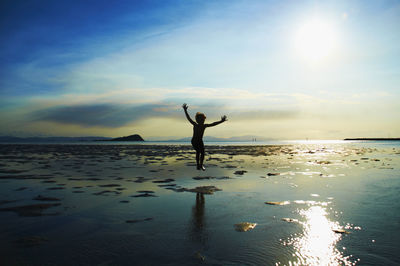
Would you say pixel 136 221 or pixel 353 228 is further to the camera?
pixel 136 221

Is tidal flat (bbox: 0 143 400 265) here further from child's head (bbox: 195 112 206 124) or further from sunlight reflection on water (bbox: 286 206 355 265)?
child's head (bbox: 195 112 206 124)

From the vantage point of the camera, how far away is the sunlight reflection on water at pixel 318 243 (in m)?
3.50

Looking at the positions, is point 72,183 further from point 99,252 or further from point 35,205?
point 99,252

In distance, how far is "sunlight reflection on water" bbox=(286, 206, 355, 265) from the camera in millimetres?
3502

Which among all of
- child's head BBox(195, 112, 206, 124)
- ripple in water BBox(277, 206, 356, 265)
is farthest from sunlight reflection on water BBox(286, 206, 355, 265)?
child's head BBox(195, 112, 206, 124)

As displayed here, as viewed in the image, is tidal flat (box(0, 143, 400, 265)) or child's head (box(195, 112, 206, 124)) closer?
tidal flat (box(0, 143, 400, 265))

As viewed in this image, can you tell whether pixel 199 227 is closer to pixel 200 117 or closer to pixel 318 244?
pixel 318 244

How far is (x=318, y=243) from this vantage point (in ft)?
13.4

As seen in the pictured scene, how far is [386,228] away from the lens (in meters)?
4.79

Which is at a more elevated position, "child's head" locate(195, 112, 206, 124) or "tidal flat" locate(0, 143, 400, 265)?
"child's head" locate(195, 112, 206, 124)

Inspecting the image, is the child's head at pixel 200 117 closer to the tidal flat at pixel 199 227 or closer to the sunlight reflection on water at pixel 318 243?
the tidal flat at pixel 199 227

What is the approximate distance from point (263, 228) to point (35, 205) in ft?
18.7

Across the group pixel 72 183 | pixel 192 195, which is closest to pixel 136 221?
pixel 192 195

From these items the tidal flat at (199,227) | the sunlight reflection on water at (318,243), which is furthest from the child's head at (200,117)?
the sunlight reflection on water at (318,243)
